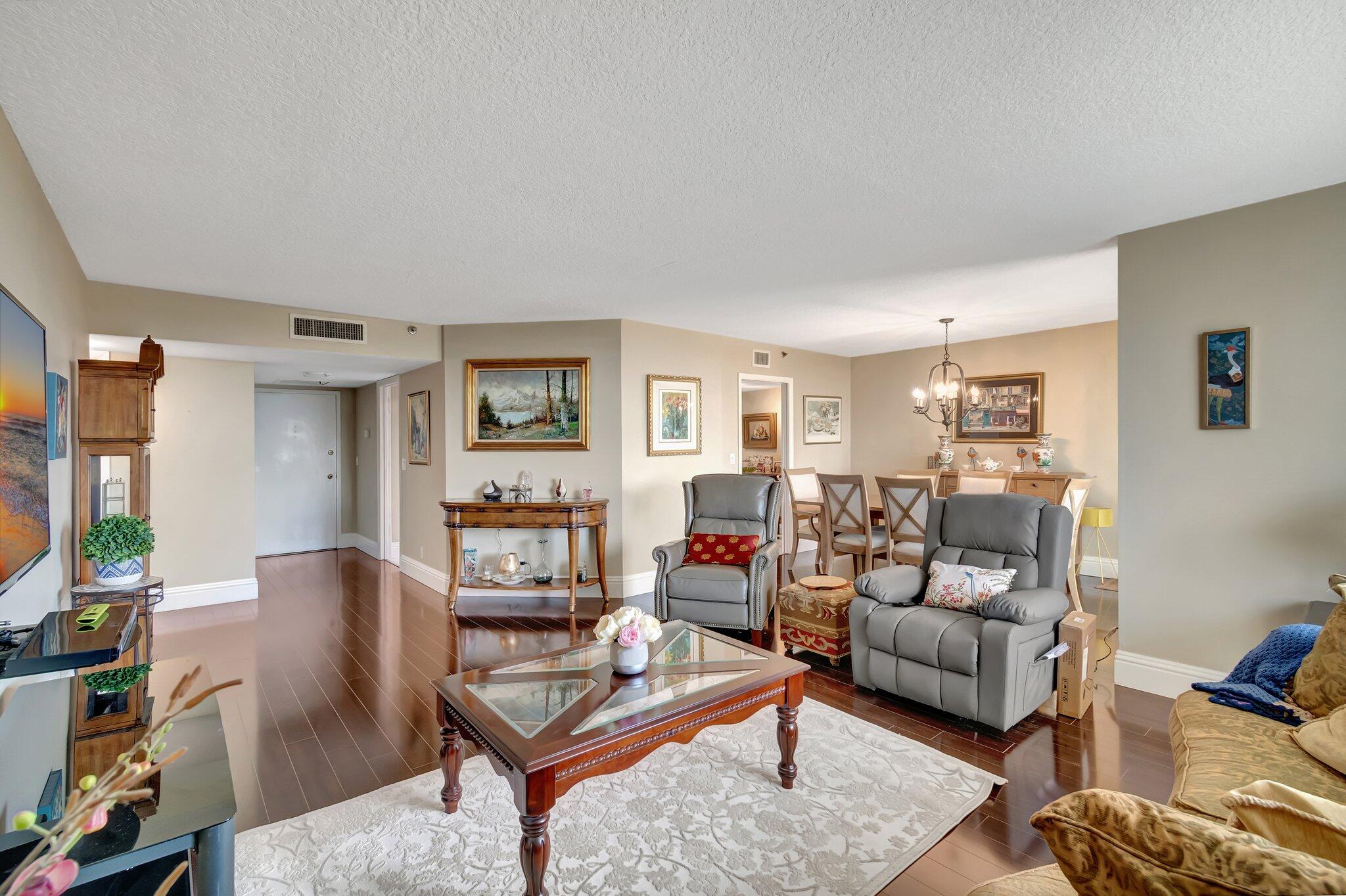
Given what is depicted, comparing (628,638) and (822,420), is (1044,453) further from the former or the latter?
(628,638)

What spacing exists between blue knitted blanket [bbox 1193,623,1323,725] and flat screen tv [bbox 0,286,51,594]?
144 inches

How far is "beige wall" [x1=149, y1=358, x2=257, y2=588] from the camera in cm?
507

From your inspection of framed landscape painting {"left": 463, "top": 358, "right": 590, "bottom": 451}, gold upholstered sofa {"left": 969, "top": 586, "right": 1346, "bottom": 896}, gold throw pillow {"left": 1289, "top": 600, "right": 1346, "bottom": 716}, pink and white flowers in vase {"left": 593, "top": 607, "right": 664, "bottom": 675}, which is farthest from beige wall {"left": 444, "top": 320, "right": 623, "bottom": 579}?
gold upholstered sofa {"left": 969, "top": 586, "right": 1346, "bottom": 896}

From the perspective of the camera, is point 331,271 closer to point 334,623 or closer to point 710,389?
point 334,623

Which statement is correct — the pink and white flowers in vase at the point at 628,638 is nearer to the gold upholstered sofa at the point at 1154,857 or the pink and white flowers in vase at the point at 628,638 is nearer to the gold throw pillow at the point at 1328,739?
the gold upholstered sofa at the point at 1154,857

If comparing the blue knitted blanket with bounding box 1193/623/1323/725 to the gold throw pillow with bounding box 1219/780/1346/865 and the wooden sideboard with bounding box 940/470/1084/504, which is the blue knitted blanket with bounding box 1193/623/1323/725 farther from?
the wooden sideboard with bounding box 940/470/1084/504

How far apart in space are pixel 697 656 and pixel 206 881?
180cm

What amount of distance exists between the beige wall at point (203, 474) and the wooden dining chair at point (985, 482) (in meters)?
6.37

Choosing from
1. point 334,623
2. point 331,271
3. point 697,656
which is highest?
point 331,271

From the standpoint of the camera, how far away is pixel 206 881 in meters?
1.08

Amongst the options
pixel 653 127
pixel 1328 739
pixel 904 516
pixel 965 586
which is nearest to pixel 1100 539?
pixel 904 516

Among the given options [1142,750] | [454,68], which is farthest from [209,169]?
[1142,750]

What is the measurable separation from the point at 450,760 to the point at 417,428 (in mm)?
4474

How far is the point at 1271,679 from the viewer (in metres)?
2.08
